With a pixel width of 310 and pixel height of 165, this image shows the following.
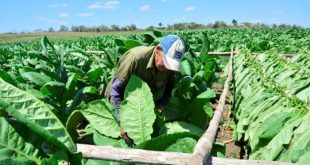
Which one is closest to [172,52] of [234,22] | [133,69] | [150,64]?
[150,64]

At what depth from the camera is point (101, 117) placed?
3.27 metres

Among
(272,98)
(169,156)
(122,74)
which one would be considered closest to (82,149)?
(169,156)

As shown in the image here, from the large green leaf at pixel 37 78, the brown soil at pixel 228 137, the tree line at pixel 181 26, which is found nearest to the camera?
the large green leaf at pixel 37 78

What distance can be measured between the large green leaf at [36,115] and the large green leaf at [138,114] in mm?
939

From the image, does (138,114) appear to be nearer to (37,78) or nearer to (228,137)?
(37,78)

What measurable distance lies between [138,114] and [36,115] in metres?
1.04

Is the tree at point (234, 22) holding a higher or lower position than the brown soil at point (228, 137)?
higher

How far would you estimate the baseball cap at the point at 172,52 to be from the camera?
3465 millimetres

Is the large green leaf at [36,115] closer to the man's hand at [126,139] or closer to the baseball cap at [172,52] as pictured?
the man's hand at [126,139]

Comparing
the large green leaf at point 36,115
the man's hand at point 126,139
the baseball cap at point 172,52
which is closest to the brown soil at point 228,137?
the baseball cap at point 172,52

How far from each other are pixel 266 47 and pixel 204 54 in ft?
20.3

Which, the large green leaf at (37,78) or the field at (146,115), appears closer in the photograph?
the field at (146,115)

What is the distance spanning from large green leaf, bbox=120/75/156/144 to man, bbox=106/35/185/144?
485mm

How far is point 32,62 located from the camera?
5645mm
